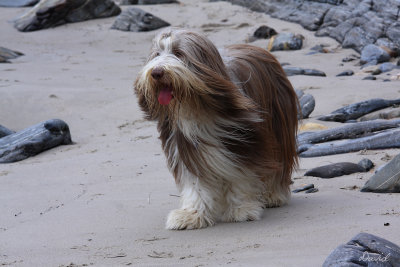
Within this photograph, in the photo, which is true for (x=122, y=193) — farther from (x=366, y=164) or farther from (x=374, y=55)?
(x=374, y=55)

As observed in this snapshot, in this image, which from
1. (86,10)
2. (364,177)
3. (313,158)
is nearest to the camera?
(364,177)

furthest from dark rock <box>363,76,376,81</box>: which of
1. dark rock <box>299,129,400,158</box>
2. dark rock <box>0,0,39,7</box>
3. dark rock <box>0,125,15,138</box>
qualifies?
dark rock <box>0,0,39,7</box>

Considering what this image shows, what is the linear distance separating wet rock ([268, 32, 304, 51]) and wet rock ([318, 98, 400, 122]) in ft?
17.3

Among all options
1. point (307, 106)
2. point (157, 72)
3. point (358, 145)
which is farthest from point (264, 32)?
point (157, 72)

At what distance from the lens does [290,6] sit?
49.3ft

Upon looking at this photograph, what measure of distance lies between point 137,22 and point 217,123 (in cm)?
1150

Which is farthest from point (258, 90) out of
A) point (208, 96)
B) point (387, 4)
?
point (387, 4)

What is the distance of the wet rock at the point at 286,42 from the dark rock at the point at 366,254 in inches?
400

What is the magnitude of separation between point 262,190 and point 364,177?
0.99 m

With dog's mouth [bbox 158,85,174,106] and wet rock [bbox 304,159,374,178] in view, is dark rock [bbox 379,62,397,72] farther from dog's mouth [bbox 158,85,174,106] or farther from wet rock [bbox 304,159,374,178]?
dog's mouth [bbox 158,85,174,106]

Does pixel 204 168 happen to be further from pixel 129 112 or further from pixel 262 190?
pixel 129 112

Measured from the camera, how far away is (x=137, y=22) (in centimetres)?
1554

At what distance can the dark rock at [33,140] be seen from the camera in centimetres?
758

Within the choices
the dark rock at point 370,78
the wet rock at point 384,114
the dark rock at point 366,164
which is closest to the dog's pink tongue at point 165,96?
the dark rock at point 366,164
